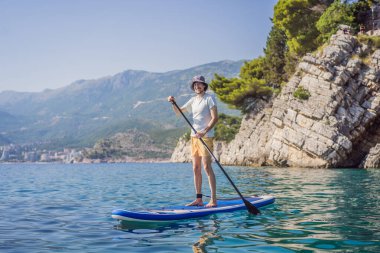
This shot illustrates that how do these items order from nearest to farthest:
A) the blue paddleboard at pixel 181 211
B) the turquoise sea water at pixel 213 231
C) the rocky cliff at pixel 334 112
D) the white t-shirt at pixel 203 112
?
the turquoise sea water at pixel 213 231 → the blue paddleboard at pixel 181 211 → the white t-shirt at pixel 203 112 → the rocky cliff at pixel 334 112

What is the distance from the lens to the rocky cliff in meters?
44.1

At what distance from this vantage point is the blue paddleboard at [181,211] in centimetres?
966

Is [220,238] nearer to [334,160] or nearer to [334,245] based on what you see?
[334,245]

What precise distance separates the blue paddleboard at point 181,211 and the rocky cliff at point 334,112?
111 ft

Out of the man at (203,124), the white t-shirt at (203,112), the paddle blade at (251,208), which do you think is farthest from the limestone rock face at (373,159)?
the white t-shirt at (203,112)

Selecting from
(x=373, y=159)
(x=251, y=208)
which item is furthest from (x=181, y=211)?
(x=373, y=159)

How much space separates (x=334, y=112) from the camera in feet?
147

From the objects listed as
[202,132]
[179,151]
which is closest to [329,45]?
[202,132]

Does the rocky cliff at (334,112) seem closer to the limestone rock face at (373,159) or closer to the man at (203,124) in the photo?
the limestone rock face at (373,159)

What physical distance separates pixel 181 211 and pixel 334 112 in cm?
3828

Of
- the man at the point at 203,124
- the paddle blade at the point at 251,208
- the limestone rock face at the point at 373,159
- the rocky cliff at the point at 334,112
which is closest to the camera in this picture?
the paddle blade at the point at 251,208

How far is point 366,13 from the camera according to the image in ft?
186

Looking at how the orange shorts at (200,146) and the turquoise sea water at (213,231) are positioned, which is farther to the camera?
the orange shorts at (200,146)

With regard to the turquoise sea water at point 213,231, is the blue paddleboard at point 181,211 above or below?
above
